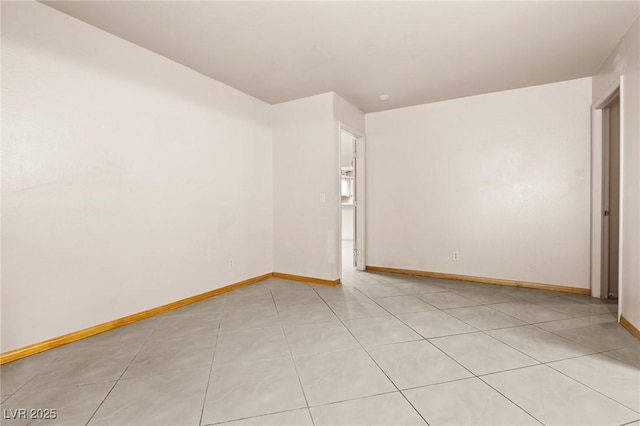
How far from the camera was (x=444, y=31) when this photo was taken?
2602 mm

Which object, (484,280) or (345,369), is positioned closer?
(345,369)

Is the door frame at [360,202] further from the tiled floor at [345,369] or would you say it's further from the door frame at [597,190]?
the door frame at [597,190]

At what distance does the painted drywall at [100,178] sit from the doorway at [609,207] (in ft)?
14.4

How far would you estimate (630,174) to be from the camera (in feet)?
8.32

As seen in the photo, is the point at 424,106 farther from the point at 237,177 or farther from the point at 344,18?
the point at 237,177

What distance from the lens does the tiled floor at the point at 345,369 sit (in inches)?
59.8

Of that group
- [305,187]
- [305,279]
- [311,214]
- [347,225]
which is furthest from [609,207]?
[347,225]

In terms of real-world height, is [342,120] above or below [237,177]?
above

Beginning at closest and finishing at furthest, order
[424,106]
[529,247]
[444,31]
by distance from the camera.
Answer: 1. [444,31]
2. [529,247]
3. [424,106]

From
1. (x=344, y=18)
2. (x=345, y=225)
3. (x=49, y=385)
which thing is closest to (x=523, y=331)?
(x=344, y=18)

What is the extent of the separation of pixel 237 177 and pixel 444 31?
276 centimetres

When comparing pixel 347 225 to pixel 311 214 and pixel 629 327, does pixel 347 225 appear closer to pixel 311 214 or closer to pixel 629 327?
pixel 311 214

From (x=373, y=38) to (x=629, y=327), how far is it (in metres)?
3.22

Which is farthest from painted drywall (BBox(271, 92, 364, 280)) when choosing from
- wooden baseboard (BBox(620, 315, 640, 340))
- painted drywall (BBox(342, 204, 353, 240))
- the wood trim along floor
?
painted drywall (BBox(342, 204, 353, 240))
